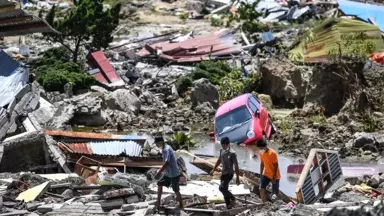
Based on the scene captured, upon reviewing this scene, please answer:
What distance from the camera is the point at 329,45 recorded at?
98.6ft

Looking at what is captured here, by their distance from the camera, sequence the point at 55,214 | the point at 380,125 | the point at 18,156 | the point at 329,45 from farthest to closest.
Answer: the point at 329,45 < the point at 380,125 < the point at 18,156 < the point at 55,214

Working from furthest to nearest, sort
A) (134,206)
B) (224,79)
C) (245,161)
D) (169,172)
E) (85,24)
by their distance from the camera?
(85,24), (224,79), (245,161), (134,206), (169,172)

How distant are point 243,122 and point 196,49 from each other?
12224 mm

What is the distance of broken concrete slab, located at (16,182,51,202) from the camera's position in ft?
45.7

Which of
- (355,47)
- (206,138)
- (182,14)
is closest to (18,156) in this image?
(206,138)

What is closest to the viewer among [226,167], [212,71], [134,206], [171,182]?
[171,182]

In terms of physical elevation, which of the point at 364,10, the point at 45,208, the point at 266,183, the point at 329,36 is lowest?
the point at 45,208

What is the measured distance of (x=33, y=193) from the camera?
557 inches

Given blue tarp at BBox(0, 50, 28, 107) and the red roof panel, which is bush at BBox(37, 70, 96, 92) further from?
blue tarp at BBox(0, 50, 28, 107)

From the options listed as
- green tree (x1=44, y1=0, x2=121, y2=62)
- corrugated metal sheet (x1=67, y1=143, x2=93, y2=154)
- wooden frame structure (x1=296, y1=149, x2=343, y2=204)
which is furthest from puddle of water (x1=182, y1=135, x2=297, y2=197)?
green tree (x1=44, y1=0, x2=121, y2=62)

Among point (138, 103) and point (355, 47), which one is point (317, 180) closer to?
point (138, 103)

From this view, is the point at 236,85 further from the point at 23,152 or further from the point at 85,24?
the point at 23,152

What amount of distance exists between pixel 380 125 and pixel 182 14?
24.9 metres

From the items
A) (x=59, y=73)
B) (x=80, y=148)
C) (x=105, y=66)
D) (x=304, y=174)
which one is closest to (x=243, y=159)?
(x=80, y=148)
